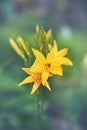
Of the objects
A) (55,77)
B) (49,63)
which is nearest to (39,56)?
(49,63)

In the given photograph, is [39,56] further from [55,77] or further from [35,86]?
[55,77]

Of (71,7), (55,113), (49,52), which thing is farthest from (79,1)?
(49,52)

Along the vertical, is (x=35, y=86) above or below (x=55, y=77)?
below

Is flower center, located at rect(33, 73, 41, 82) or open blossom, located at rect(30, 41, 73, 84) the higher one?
open blossom, located at rect(30, 41, 73, 84)

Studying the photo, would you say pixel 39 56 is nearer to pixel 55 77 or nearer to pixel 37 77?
pixel 37 77

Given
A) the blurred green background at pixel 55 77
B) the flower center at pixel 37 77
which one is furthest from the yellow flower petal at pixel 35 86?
the blurred green background at pixel 55 77

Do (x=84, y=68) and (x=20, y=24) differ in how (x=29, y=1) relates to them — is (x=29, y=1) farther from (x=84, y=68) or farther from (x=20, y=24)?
(x=84, y=68)

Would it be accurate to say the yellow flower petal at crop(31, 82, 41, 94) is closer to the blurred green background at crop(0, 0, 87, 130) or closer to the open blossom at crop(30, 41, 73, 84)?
the open blossom at crop(30, 41, 73, 84)

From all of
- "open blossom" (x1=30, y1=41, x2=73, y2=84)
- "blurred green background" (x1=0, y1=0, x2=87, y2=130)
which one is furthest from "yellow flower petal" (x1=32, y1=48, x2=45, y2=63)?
"blurred green background" (x1=0, y1=0, x2=87, y2=130)

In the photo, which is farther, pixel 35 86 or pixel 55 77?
pixel 55 77
